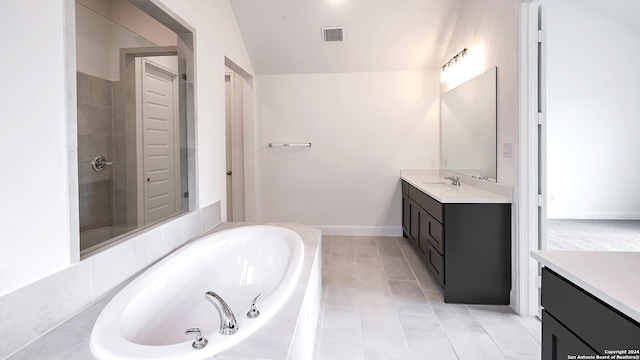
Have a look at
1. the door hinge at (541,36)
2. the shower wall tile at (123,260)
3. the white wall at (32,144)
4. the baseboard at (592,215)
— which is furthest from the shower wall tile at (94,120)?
the baseboard at (592,215)

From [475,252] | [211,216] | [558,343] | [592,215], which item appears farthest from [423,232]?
[592,215]

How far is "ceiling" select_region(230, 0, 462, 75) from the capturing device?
348cm

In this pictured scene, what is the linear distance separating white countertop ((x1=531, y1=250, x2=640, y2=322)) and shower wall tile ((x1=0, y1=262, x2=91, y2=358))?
168 centimetres

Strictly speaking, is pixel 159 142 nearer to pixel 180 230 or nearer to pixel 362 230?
pixel 180 230

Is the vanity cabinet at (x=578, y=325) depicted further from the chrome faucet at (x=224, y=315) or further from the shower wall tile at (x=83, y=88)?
the shower wall tile at (x=83, y=88)

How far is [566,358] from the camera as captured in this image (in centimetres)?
92

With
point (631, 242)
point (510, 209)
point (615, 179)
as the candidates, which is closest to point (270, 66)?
point (510, 209)

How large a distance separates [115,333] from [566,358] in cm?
138

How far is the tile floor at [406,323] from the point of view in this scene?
6.25 ft

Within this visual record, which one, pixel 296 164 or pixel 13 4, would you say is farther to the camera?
pixel 296 164

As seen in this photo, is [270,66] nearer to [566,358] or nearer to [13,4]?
[13,4]

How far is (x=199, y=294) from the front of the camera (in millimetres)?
2055

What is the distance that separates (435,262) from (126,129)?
2471mm

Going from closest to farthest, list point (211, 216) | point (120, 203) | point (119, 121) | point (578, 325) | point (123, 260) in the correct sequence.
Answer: point (578, 325) → point (123, 260) → point (120, 203) → point (119, 121) → point (211, 216)
